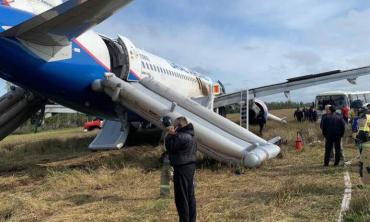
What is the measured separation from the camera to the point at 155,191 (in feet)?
31.6

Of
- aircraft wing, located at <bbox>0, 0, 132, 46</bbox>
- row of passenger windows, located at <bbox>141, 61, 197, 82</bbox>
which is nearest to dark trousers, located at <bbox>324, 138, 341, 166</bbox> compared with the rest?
aircraft wing, located at <bbox>0, 0, 132, 46</bbox>

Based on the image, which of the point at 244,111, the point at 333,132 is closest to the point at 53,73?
the point at 333,132

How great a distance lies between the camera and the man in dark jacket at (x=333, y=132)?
12289 millimetres

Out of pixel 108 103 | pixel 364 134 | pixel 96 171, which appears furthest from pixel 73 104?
pixel 364 134

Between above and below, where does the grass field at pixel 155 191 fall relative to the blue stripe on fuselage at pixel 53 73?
below

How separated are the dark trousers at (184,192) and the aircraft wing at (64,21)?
455cm

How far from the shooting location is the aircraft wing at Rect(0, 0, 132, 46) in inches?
392

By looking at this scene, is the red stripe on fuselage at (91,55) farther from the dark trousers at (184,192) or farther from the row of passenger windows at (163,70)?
the dark trousers at (184,192)

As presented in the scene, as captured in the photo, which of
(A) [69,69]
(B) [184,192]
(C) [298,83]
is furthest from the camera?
(C) [298,83]

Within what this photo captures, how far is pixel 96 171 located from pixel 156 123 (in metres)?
2.10

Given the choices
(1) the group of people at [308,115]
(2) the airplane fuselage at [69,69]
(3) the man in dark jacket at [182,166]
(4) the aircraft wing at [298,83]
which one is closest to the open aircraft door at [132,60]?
(2) the airplane fuselage at [69,69]

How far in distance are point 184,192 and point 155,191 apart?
115 inches

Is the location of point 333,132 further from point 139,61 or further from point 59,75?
point 59,75

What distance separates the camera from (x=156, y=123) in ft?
41.9
